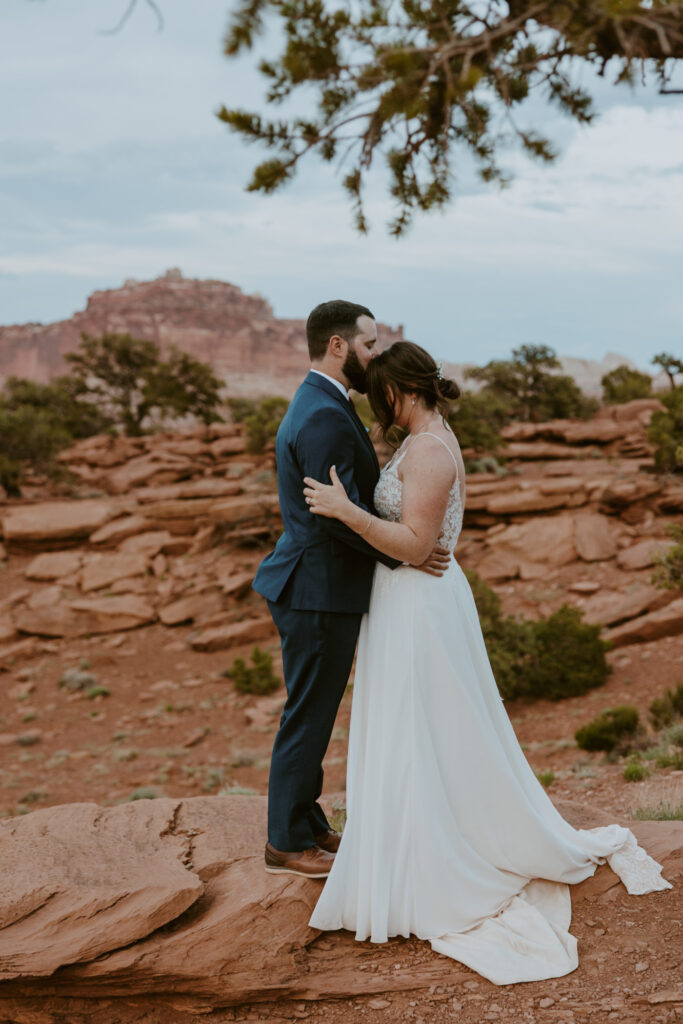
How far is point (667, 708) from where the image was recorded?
1009 cm

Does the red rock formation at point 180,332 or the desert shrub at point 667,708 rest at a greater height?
the red rock formation at point 180,332

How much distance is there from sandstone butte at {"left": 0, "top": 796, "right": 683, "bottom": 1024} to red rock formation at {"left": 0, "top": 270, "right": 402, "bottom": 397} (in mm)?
107475

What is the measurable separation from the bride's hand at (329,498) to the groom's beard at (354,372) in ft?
1.78

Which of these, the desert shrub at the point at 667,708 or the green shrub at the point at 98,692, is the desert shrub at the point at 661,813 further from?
the green shrub at the point at 98,692

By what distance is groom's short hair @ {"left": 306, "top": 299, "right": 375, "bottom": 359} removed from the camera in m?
3.58

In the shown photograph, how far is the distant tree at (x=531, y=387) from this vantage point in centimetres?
3309

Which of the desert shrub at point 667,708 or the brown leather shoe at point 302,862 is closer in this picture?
the brown leather shoe at point 302,862

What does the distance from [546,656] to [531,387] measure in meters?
22.6

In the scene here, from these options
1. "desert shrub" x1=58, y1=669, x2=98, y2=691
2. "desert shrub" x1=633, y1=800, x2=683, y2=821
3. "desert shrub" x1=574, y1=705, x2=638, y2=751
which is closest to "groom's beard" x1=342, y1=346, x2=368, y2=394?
"desert shrub" x1=633, y1=800, x2=683, y2=821

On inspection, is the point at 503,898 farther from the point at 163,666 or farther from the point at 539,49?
the point at 163,666

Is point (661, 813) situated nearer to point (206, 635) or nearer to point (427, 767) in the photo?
point (427, 767)

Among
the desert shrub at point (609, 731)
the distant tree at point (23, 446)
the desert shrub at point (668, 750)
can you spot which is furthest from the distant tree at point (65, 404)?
the desert shrub at point (668, 750)

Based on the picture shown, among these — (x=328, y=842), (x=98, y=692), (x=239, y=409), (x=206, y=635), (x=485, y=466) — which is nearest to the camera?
A: (x=328, y=842)

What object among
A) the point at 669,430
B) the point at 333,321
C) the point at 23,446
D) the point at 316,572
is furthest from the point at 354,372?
the point at 23,446
